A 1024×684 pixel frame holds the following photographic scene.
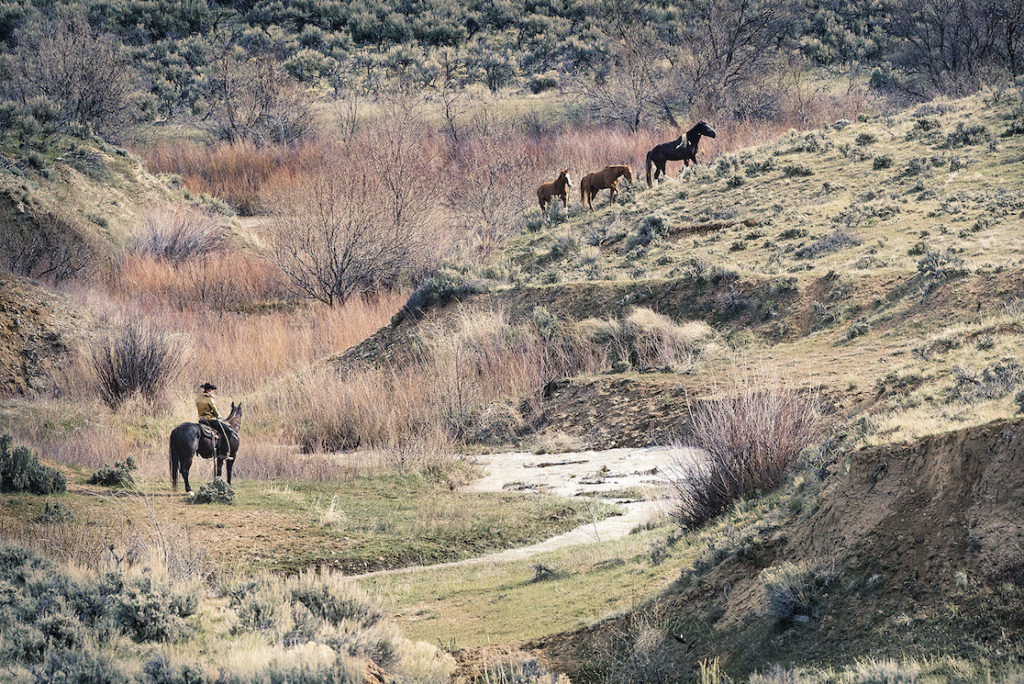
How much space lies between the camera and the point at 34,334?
23.8 meters

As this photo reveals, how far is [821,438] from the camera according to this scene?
1137 centimetres

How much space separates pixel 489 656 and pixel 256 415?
592 inches

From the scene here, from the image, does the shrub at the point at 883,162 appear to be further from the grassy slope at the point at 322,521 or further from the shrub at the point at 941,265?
the grassy slope at the point at 322,521

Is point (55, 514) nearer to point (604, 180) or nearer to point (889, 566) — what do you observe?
point (889, 566)

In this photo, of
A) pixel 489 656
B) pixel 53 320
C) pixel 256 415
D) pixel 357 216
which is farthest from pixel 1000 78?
pixel 489 656

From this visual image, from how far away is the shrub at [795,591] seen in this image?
7.43 m

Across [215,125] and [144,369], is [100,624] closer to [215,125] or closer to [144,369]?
[144,369]

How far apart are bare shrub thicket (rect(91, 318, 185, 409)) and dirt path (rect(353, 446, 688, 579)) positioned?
7.76m

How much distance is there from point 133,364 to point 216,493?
9185 millimetres

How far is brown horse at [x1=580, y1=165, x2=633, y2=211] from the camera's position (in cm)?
2800

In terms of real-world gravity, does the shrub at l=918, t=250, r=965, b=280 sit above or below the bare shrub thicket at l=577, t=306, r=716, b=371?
above

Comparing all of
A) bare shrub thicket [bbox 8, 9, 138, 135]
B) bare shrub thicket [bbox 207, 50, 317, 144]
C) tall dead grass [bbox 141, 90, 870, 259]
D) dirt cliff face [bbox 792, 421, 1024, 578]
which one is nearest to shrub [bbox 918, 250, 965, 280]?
dirt cliff face [bbox 792, 421, 1024, 578]

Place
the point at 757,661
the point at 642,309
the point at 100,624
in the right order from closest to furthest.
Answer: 1. the point at 757,661
2. the point at 100,624
3. the point at 642,309

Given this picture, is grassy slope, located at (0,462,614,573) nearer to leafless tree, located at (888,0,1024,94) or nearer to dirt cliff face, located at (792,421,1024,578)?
dirt cliff face, located at (792,421,1024,578)
